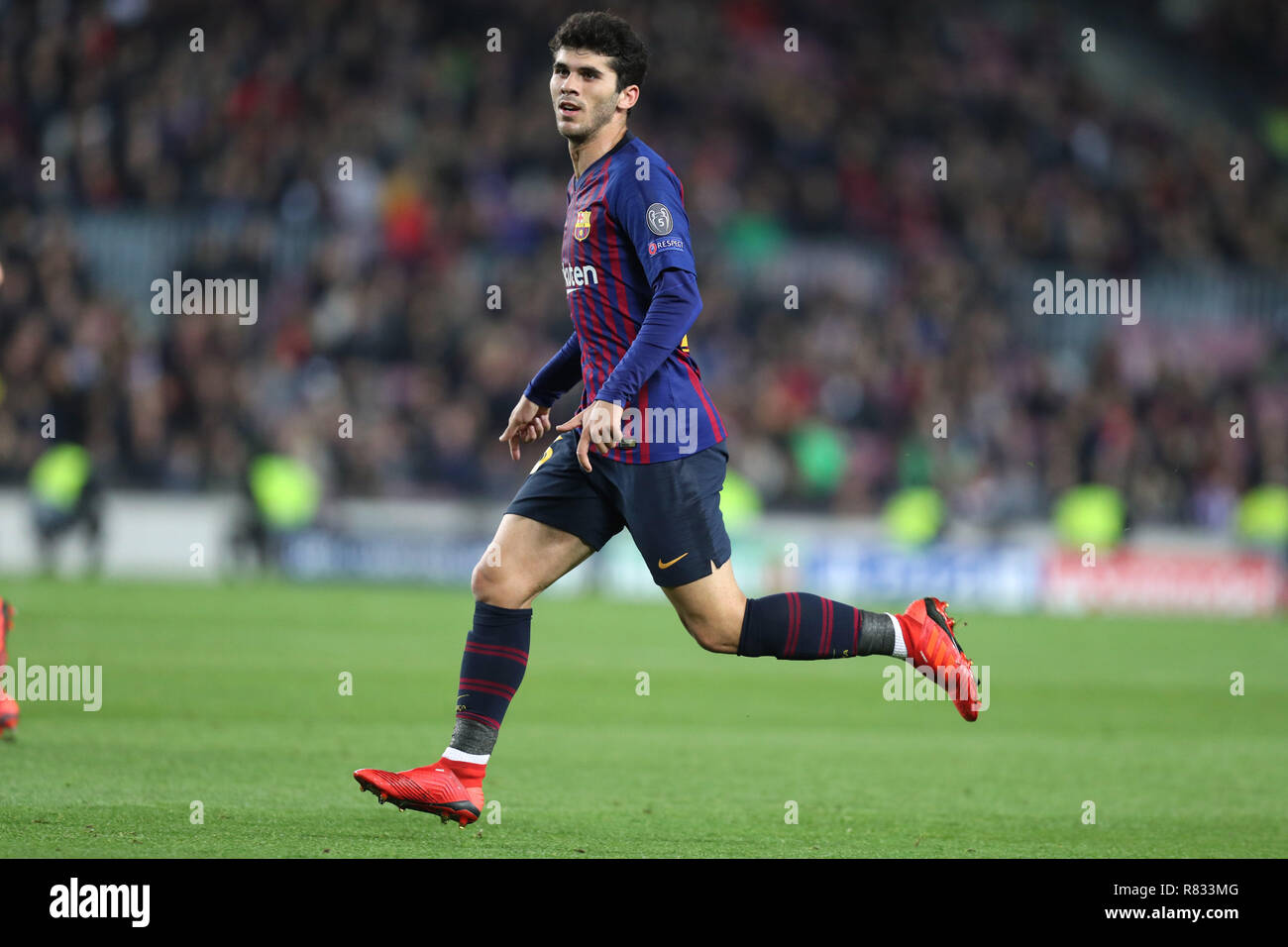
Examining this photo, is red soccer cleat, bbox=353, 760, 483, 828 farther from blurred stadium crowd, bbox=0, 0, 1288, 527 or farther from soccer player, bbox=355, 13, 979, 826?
blurred stadium crowd, bbox=0, 0, 1288, 527

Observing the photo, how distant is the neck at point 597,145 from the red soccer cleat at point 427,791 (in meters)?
1.95

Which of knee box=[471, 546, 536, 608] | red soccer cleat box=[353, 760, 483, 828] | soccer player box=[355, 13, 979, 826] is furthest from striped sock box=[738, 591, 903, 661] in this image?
red soccer cleat box=[353, 760, 483, 828]

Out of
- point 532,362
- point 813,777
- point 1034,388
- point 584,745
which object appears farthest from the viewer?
point 1034,388

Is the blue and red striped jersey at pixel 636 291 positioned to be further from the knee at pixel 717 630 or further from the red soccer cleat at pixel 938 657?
the red soccer cleat at pixel 938 657

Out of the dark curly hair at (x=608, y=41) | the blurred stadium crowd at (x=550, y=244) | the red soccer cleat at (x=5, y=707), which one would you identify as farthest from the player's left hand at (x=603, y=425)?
the blurred stadium crowd at (x=550, y=244)

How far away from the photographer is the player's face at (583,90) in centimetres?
510

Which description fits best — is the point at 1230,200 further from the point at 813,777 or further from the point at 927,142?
the point at 813,777

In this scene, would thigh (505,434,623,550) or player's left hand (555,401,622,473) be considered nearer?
player's left hand (555,401,622,473)

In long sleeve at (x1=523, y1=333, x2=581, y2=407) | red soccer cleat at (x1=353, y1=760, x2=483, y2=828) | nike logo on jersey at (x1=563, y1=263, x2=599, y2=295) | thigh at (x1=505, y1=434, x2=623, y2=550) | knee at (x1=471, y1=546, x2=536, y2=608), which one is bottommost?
red soccer cleat at (x1=353, y1=760, x2=483, y2=828)

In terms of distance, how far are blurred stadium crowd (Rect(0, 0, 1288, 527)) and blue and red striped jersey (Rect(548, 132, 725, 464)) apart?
39.8ft

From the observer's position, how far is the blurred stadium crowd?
17.4 meters

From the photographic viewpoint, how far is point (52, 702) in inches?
317

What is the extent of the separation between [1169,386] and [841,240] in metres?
4.37
